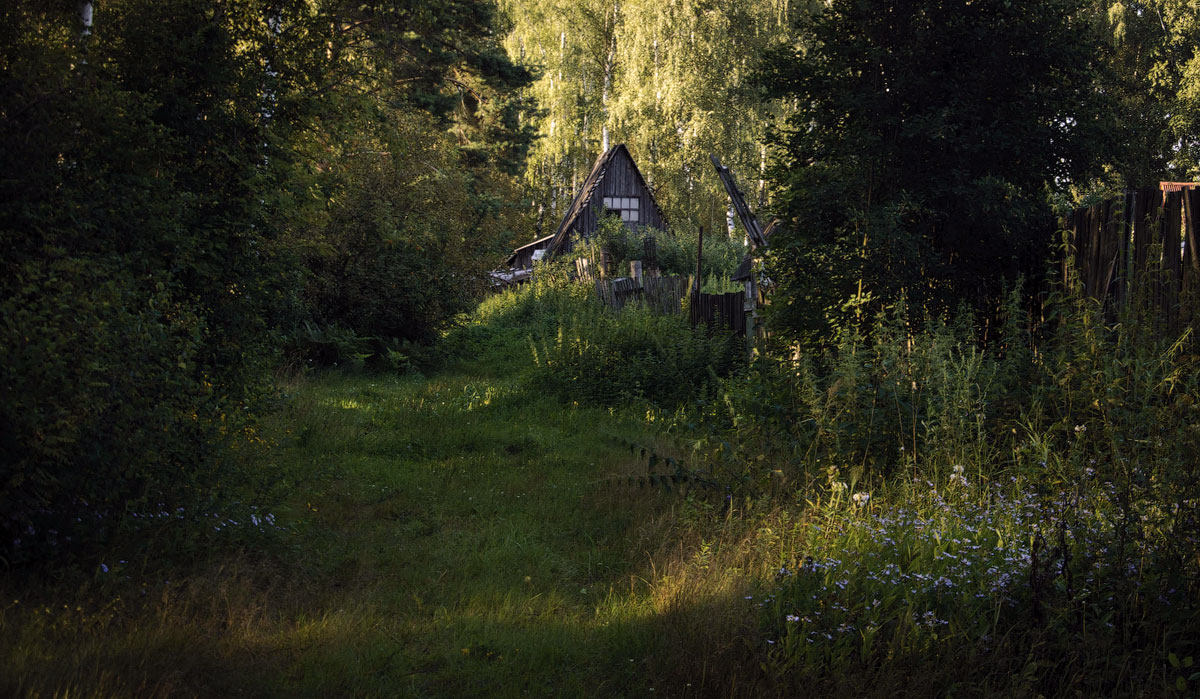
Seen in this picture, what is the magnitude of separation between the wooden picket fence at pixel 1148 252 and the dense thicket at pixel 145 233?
19.4ft

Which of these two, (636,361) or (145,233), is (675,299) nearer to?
(636,361)

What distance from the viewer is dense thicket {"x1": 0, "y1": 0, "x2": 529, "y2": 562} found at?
4.05 meters

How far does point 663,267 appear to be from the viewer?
26328 mm

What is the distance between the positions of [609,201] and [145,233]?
2795cm

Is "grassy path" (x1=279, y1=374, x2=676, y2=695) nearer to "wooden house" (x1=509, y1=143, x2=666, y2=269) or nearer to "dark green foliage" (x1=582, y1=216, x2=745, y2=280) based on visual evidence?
"dark green foliage" (x1=582, y1=216, x2=745, y2=280)

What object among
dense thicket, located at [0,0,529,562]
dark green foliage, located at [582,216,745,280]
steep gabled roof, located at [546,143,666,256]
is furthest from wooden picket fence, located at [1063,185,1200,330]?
steep gabled roof, located at [546,143,666,256]

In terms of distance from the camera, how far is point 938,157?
8625 mm

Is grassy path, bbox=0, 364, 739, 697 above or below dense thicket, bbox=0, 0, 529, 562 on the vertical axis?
below

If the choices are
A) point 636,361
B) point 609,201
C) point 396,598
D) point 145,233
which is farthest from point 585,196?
point 396,598

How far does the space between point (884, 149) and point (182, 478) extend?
7.12m

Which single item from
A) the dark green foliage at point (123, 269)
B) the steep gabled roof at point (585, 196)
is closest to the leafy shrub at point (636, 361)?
the dark green foliage at point (123, 269)

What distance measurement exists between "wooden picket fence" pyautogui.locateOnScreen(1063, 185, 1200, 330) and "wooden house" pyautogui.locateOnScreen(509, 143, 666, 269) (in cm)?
2310

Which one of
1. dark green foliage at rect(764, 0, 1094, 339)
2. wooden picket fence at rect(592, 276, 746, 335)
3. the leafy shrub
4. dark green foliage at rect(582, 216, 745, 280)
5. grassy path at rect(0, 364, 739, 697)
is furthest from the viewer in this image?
dark green foliage at rect(582, 216, 745, 280)

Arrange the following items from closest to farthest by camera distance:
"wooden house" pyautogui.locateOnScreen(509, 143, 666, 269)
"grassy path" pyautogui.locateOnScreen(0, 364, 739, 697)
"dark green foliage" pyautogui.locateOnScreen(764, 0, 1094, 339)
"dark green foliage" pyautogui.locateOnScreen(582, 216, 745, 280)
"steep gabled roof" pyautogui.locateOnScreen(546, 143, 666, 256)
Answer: "grassy path" pyautogui.locateOnScreen(0, 364, 739, 697)
"dark green foliage" pyautogui.locateOnScreen(764, 0, 1094, 339)
"dark green foliage" pyautogui.locateOnScreen(582, 216, 745, 280)
"steep gabled roof" pyautogui.locateOnScreen(546, 143, 666, 256)
"wooden house" pyautogui.locateOnScreen(509, 143, 666, 269)
